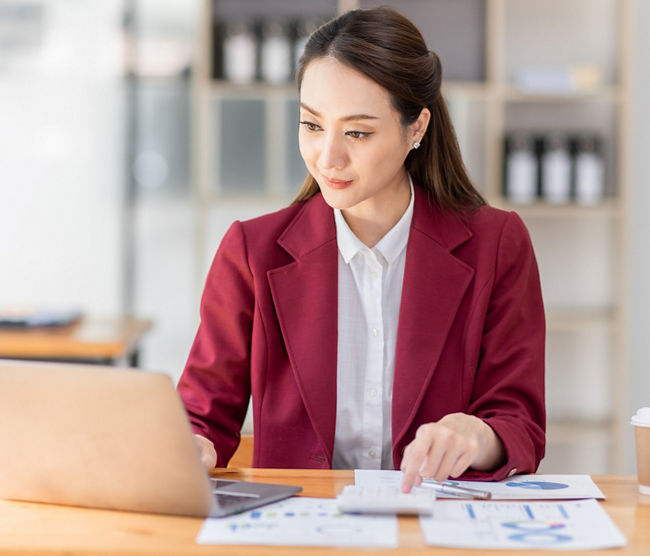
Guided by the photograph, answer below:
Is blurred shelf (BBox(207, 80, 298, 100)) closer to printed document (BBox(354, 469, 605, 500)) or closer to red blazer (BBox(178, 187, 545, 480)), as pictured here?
red blazer (BBox(178, 187, 545, 480))

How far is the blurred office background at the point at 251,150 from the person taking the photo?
12.5ft

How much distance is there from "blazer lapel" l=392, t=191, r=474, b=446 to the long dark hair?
3.1 inches

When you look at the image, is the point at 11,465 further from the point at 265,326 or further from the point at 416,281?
the point at 416,281

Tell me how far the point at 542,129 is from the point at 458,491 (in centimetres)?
296

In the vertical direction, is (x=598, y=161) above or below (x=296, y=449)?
above

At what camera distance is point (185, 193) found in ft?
13.7

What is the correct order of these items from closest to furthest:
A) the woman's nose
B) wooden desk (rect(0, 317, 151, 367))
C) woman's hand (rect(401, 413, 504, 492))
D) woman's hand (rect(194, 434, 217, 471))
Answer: woman's hand (rect(401, 413, 504, 492)), woman's hand (rect(194, 434, 217, 471)), the woman's nose, wooden desk (rect(0, 317, 151, 367))

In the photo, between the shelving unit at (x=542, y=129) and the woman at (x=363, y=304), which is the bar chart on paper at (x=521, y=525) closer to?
the woman at (x=363, y=304)

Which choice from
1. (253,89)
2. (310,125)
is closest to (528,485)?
(310,125)

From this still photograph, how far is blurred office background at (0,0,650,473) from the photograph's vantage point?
3.81 metres

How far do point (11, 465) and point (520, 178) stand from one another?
2.87m

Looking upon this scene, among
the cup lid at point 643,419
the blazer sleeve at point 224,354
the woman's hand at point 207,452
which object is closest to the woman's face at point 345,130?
the blazer sleeve at point 224,354

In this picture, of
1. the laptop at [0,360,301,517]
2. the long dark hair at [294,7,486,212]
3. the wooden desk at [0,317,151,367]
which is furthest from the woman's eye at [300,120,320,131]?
the wooden desk at [0,317,151,367]

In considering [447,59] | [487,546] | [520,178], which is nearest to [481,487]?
[487,546]
